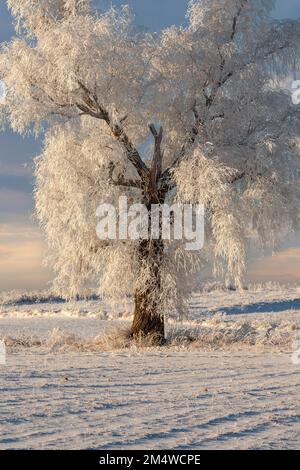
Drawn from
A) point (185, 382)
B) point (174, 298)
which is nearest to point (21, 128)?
point (174, 298)

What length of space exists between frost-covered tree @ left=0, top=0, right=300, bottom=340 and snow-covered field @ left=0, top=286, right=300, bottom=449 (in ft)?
6.13

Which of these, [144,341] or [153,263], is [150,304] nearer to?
[144,341]

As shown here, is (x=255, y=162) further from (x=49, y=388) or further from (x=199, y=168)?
(x=49, y=388)

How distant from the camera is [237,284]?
14.9 m

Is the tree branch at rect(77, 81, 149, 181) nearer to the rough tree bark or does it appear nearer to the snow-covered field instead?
the rough tree bark

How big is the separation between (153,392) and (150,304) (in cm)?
747

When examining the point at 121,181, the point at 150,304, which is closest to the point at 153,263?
the point at 150,304

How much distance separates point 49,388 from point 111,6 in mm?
10045

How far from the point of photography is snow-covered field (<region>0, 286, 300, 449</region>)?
247 inches

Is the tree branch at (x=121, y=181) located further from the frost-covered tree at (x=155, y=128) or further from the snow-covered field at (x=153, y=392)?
the snow-covered field at (x=153, y=392)

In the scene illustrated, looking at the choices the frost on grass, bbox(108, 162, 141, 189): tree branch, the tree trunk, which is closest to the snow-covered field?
the frost on grass

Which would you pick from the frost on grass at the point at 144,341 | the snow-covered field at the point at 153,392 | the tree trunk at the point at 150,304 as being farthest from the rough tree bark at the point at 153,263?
the snow-covered field at the point at 153,392

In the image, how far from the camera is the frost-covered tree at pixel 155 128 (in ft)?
49.2

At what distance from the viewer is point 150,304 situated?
638 inches
